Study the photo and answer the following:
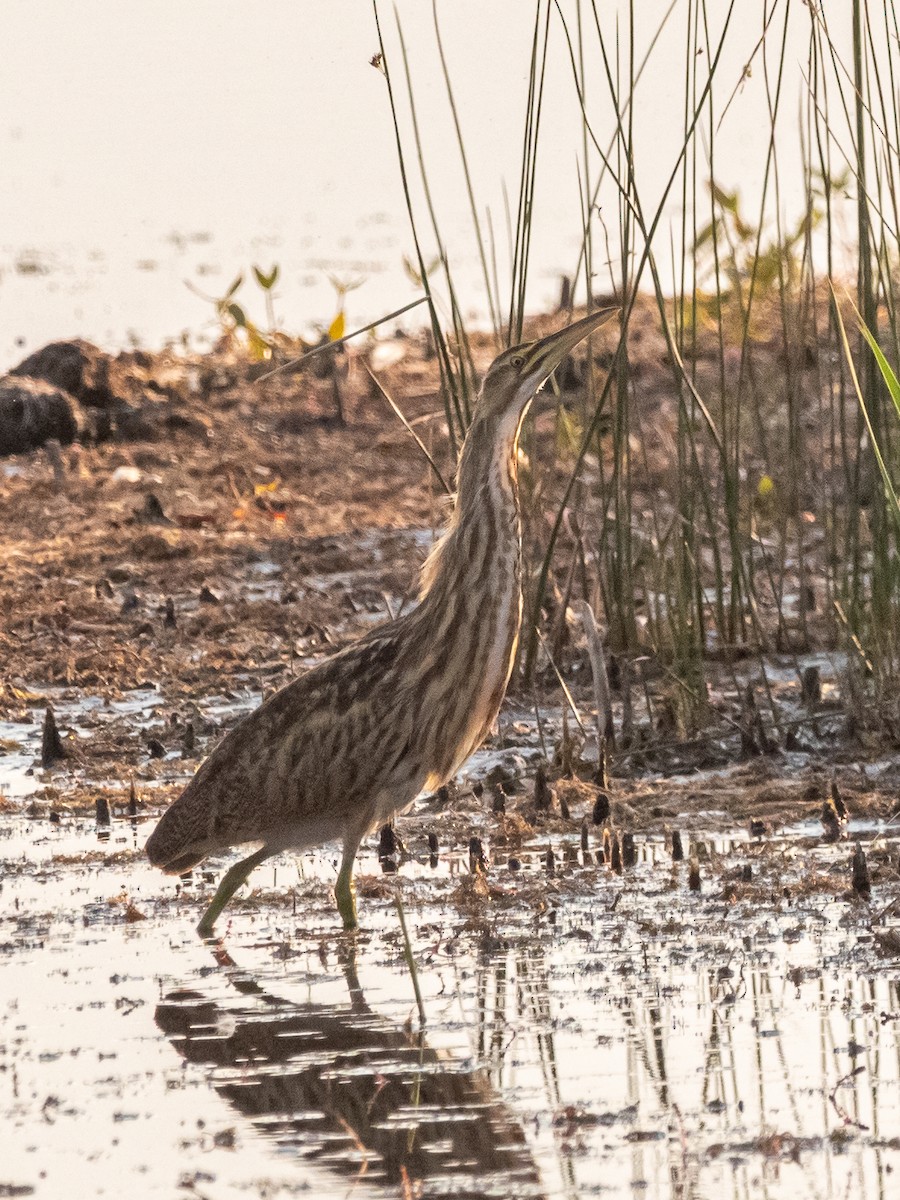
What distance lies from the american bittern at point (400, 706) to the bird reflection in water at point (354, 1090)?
0.80 m

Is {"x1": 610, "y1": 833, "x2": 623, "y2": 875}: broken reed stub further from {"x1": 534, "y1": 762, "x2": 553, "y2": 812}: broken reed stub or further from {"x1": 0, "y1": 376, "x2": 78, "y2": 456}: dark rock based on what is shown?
{"x1": 0, "y1": 376, "x2": 78, "y2": 456}: dark rock

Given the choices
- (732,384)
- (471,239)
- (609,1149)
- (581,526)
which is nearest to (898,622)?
(581,526)

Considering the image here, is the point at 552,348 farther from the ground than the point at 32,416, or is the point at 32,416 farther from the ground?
the point at 32,416

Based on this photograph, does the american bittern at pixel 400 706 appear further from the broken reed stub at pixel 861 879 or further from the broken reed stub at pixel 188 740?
the broken reed stub at pixel 188 740

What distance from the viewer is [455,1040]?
3.83 meters

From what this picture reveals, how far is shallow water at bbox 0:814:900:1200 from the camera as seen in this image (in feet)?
10.4

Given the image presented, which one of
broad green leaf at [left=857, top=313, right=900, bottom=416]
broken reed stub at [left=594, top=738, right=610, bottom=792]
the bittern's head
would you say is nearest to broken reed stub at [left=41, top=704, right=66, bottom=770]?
broken reed stub at [left=594, top=738, right=610, bottom=792]

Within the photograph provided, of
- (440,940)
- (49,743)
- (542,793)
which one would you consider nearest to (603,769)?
(542,793)

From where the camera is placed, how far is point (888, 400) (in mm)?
6098

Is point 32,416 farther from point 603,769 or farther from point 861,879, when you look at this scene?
point 861,879

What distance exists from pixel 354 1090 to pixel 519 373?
2.05 metres

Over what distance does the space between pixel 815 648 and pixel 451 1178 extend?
3.93m

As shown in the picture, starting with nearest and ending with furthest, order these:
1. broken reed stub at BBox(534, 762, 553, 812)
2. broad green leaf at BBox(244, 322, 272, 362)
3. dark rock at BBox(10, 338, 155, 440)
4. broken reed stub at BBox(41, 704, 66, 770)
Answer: broken reed stub at BBox(534, 762, 553, 812), broken reed stub at BBox(41, 704, 66, 770), broad green leaf at BBox(244, 322, 272, 362), dark rock at BBox(10, 338, 155, 440)

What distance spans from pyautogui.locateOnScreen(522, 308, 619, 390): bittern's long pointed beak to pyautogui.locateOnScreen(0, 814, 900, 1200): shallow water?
3.80 ft
